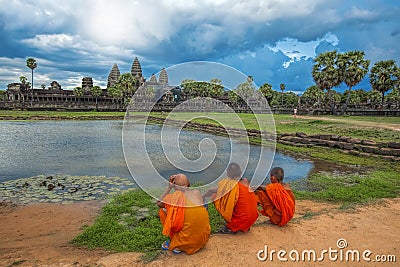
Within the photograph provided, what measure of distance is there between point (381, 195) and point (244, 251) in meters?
4.79

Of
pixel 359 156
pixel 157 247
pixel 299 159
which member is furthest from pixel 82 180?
pixel 359 156

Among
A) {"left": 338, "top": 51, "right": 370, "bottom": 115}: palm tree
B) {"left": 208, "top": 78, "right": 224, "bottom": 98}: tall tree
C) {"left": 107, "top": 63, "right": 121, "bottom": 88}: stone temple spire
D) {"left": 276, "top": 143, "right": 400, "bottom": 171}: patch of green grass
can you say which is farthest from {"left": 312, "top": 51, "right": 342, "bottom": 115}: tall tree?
{"left": 107, "top": 63, "right": 121, "bottom": 88}: stone temple spire

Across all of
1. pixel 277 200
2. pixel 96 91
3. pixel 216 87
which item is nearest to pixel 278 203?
pixel 277 200

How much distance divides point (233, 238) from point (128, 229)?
1823 millimetres

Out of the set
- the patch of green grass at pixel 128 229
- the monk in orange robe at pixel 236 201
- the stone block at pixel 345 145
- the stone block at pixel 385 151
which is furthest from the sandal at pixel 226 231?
the stone block at pixel 345 145

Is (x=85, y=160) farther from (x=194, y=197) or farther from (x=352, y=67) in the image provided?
(x=352, y=67)

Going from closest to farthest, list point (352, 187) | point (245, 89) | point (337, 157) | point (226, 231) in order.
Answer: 1. point (226, 231)
2. point (245, 89)
3. point (352, 187)
4. point (337, 157)

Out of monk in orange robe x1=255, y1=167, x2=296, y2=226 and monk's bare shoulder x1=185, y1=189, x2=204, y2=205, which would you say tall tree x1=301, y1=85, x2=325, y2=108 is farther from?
monk's bare shoulder x1=185, y1=189, x2=204, y2=205

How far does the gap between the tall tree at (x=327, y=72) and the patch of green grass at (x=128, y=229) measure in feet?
128

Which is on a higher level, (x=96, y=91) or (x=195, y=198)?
(x=96, y=91)

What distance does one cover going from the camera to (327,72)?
4034 centimetres

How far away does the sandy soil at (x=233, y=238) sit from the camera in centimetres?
376

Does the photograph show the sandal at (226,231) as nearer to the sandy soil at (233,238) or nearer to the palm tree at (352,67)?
the sandy soil at (233,238)

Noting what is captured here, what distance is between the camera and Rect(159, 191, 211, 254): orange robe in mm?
3738
